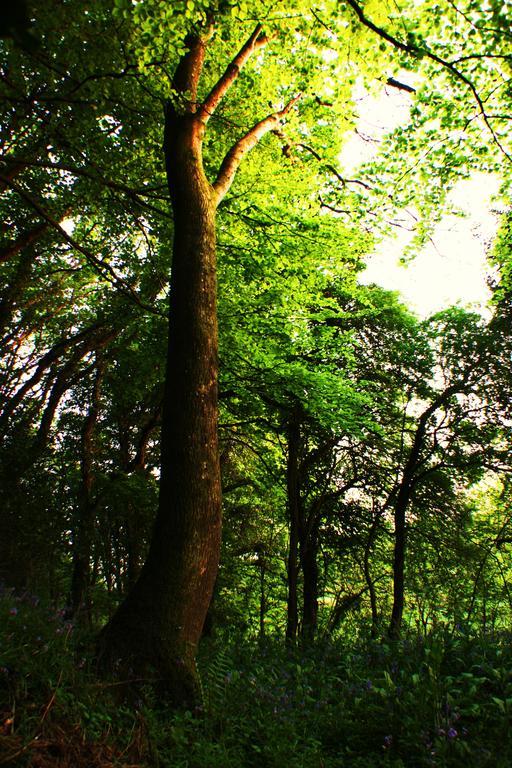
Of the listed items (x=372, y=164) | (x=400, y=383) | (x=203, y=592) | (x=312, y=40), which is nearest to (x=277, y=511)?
(x=400, y=383)

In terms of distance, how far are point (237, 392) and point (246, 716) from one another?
7.37m

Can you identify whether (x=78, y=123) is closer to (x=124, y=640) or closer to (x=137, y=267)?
(x=137, y=267)

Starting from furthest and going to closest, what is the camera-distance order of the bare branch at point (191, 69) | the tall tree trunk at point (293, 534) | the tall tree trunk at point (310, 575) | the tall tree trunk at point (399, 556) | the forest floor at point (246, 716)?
the tall tree trunk at point (310, 575)
the tall tree trunk at point (399, 556)
the tall tree trunk at point (293, 534)
the bare branch at point (191, 69)
the forest floor at point (246, 716)

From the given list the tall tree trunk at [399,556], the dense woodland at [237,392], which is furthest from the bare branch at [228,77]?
the tall tree trunk at [399,556]

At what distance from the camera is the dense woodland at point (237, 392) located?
3.28 meters

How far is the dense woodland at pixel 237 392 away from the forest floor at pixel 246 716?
24 millimetres

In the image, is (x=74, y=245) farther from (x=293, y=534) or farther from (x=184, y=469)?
(x=293, y=534)

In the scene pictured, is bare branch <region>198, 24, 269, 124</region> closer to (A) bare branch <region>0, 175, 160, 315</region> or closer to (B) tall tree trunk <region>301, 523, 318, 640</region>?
(A) bare branch <region>0, 175, 160, 315</region>

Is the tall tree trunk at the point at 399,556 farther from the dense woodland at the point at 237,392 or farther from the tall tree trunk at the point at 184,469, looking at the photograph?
the tall tree trunk at the point at 184,469

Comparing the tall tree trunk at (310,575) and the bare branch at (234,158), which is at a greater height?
the bare branch at (234,158)

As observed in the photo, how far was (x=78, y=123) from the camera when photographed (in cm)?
625

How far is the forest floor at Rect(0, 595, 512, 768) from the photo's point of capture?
2.54m

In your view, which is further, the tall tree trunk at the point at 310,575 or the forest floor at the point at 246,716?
the tall tree trunk at the point at 310,575

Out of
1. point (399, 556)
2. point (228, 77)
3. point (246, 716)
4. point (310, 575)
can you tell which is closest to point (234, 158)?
point (228, 77)
